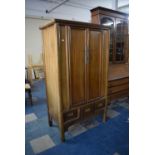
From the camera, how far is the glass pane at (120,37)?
3.30 m

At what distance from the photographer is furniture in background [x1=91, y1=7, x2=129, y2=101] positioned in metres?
2.62

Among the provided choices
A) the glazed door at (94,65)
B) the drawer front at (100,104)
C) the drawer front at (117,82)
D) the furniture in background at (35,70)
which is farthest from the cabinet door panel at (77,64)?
the furniture in background at (35,70)

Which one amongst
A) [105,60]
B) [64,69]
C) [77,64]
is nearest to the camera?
[64,69]

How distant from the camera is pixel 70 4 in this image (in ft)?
18.5

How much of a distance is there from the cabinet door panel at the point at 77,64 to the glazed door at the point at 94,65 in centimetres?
11

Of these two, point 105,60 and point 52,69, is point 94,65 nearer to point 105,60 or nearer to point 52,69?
point 105,60

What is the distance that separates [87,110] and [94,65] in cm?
68

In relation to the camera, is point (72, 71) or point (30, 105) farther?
point (30, 105)

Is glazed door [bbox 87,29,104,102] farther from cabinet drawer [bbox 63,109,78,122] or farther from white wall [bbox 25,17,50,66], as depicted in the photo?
white wall [bbox 25,17,50,66]

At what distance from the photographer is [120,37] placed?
11.0 feet

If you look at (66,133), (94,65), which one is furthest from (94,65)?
(66,133)
